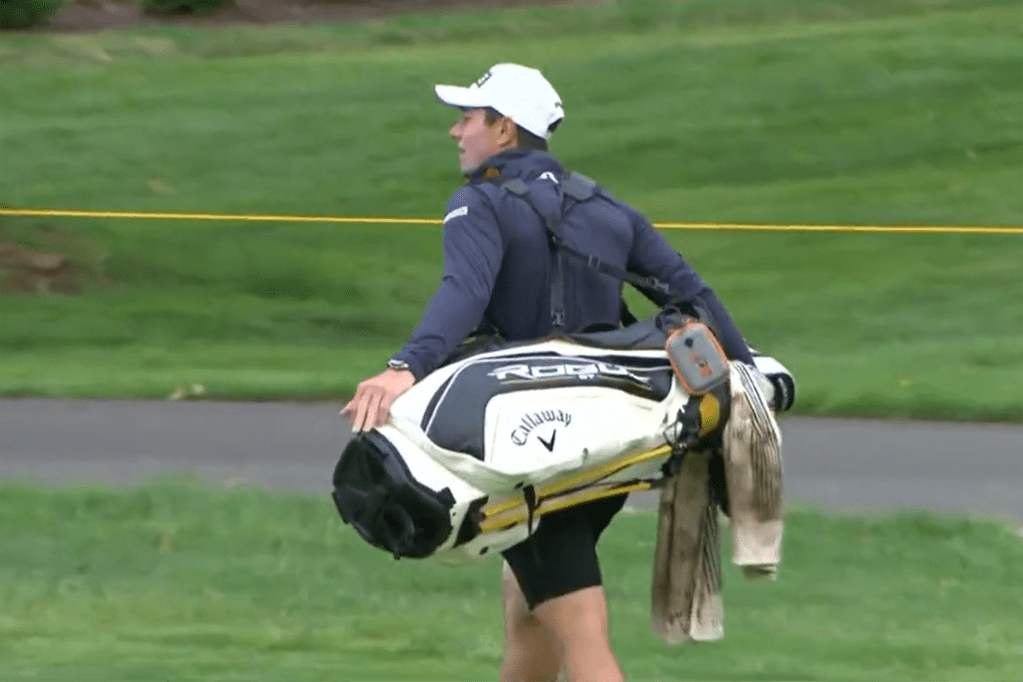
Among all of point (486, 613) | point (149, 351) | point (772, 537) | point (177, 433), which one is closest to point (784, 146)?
point (149, 351)

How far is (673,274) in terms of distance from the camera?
5.13m

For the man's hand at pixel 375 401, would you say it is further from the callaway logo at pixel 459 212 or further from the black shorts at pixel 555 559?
the black shorts at pixel 555 559

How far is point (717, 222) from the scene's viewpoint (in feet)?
55.3

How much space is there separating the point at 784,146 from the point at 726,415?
14.2m

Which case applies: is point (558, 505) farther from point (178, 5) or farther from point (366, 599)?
point (178, 5)

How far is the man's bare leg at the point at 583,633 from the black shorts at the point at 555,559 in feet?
0.08

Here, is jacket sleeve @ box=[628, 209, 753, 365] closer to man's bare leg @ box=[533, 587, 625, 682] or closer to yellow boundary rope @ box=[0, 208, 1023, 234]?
man's bare leg @ box=[533, 587, 625, 682]

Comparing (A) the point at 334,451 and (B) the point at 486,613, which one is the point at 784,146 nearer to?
(A) the point at 334,451

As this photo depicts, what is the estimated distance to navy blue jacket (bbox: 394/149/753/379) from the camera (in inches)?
182

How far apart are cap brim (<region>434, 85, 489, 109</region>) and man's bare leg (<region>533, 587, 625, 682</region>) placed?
3.77 feet

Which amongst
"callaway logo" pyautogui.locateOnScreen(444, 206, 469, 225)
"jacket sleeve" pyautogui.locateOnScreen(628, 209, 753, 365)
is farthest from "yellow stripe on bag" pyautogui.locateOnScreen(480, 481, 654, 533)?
"callaway logo" pyautogui.locateOnScreen(444, 206, 469, 225)

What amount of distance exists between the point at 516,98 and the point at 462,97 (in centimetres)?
13

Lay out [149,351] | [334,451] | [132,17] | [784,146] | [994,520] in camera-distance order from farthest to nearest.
Answer: [132,17] → [784,146] → [149,351] → [334,451] → [994,520]

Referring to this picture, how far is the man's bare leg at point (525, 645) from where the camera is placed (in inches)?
212
